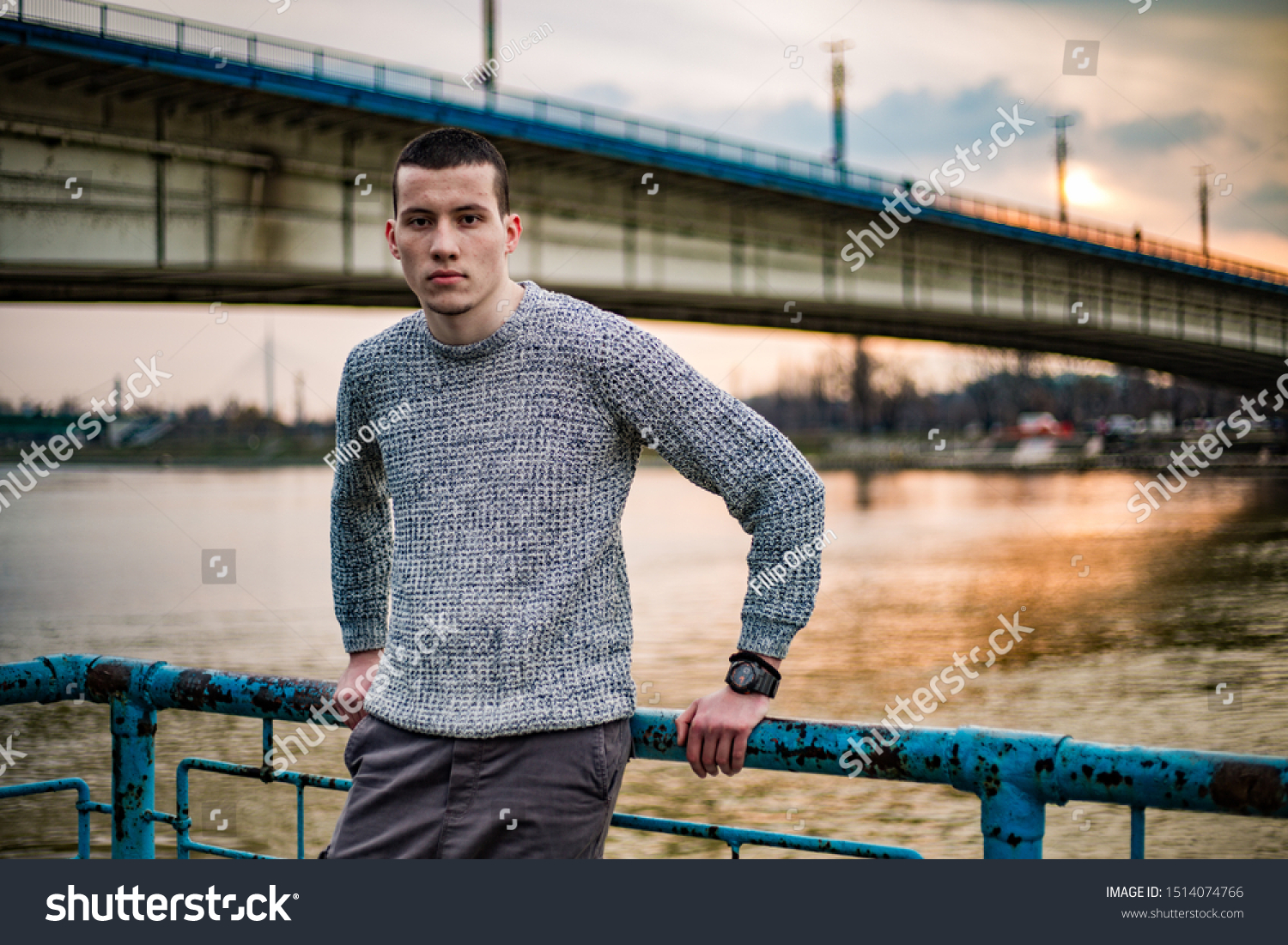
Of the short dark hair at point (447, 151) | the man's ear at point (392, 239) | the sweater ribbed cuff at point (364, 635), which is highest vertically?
the short dark hair at point (447, 151)

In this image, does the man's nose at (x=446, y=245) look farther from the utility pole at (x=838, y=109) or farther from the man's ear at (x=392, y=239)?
the utility pole at (x=838, y=109)

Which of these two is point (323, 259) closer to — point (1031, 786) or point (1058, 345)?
point (1031, 786)

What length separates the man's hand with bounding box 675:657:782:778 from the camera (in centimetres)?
209

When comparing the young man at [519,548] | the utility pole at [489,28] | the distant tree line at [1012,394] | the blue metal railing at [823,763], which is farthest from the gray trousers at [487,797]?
the distant tree line at [1012,394]

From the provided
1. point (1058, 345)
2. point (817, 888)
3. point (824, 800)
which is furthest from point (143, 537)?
point (817, 888)

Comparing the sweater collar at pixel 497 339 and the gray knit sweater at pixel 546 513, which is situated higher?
the sweater collar at pixel 497 339

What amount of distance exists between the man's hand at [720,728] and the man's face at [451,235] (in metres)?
0.85

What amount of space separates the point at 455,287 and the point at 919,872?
1319mm

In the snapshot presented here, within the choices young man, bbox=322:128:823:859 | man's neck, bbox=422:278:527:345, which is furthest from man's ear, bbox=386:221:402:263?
man's neck, bbox=422:278:527:345

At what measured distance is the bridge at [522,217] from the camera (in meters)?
14.1

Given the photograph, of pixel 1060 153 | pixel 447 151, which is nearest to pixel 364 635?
pixel 447 151

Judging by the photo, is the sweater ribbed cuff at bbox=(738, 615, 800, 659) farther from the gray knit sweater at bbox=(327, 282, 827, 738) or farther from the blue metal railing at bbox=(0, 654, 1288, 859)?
the blue metal railing at bbox=(0, 654, 1288, 859)

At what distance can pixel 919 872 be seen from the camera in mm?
2008

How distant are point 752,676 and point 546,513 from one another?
1.56 ft
